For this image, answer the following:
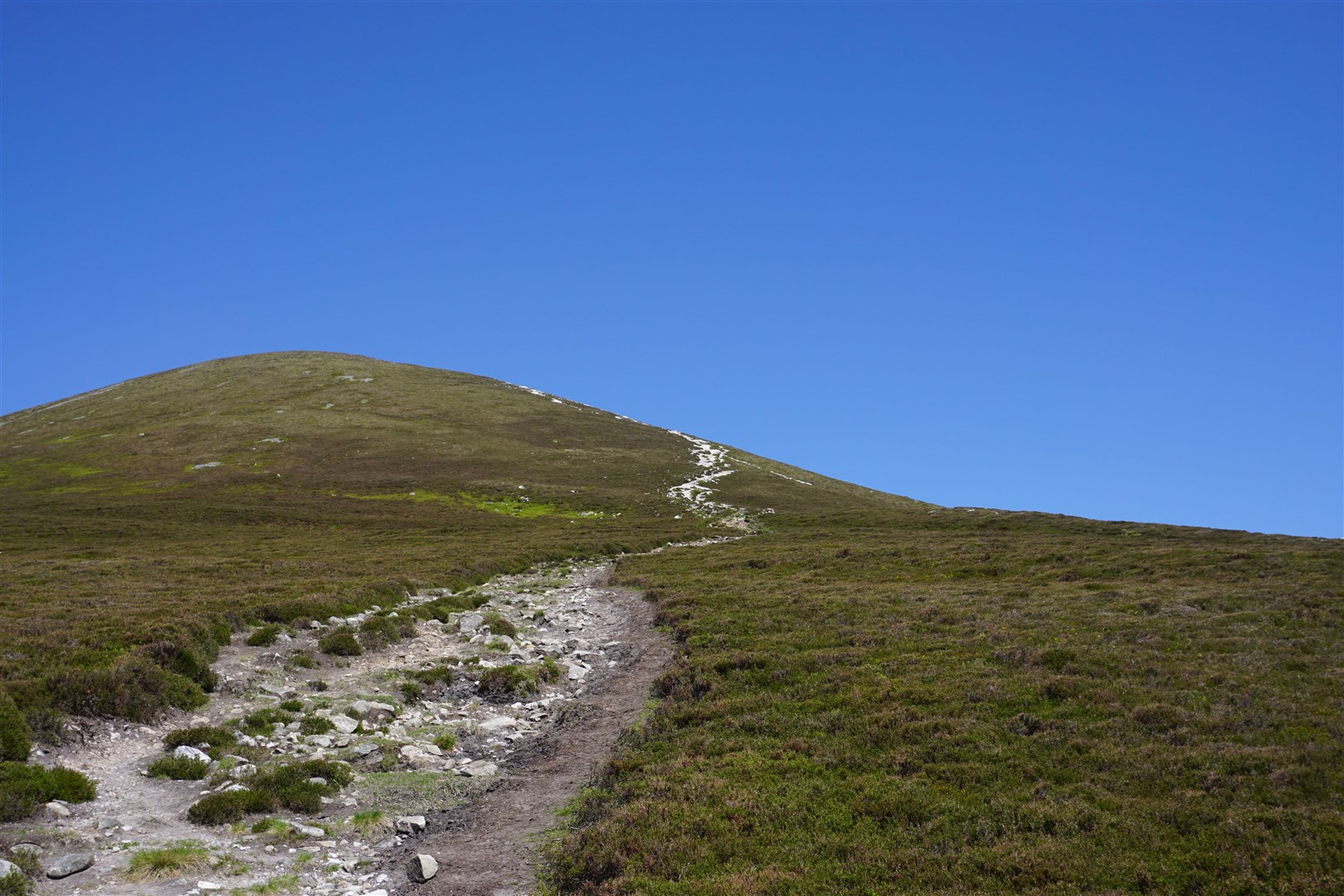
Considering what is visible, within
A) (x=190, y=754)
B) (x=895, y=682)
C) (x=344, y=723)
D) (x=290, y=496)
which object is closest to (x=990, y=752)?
(x=895, y=682)

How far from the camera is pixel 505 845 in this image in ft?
39.7

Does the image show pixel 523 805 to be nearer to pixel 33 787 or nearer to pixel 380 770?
pixel 380 770

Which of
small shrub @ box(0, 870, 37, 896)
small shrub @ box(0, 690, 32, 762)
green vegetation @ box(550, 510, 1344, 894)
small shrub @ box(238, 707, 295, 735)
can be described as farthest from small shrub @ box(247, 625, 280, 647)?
small shrub @ box(0, 870, 37, 896)

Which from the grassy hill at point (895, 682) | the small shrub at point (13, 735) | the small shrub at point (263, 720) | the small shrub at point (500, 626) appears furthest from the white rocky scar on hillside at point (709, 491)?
the small shrub at point (13, 735)

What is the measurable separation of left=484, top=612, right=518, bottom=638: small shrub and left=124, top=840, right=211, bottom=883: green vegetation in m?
16.3

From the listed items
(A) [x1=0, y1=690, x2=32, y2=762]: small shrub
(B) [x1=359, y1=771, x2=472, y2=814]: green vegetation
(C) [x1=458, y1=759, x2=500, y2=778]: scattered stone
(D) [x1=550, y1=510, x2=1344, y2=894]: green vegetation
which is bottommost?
(B) [x1=359, y1=771, x2=472, y2=814]: green vegetation

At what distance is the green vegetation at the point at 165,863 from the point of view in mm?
10461

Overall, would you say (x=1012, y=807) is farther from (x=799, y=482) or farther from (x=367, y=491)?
(x=799, y=482)

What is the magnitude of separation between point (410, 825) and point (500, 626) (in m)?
15.3

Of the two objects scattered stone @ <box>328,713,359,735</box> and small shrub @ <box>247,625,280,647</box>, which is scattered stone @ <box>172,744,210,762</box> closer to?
scattered stone @ <box>328,713,359,735</box>

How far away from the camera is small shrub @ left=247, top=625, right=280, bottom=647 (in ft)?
75.0

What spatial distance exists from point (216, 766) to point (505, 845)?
6639mm

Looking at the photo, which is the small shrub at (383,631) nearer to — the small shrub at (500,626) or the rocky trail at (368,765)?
the rocky trail at (368,765)

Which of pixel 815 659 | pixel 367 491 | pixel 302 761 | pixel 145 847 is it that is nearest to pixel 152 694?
pixel 302 761
